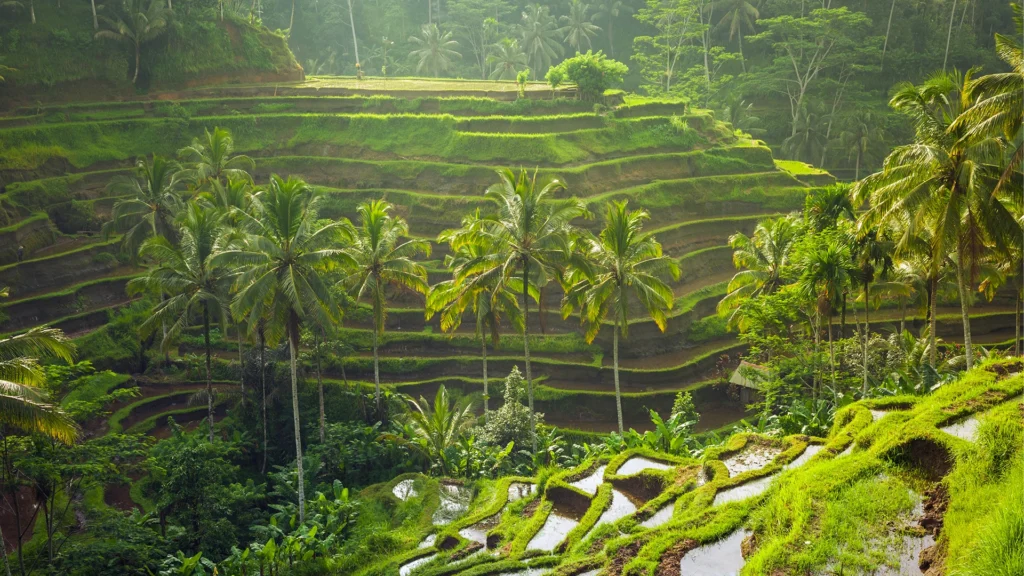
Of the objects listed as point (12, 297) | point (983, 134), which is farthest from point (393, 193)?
point (983, 134)

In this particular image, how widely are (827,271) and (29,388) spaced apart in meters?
19.3

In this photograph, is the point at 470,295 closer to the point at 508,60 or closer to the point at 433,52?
the point at 508,60

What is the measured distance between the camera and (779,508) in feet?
46.4

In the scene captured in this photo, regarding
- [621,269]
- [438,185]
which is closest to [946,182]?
[621,269]

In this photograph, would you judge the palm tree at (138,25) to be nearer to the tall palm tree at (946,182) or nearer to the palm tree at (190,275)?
the palm tree at (190,275)

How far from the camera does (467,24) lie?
76.4 metres

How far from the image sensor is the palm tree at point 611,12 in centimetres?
7814

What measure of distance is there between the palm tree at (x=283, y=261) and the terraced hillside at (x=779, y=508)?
5.86m

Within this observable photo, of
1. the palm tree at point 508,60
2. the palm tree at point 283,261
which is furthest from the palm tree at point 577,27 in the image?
the palm tree at point 283,261

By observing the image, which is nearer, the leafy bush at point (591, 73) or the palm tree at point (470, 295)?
the palm tree at point (470, 295)

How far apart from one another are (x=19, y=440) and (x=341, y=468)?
9332 mm

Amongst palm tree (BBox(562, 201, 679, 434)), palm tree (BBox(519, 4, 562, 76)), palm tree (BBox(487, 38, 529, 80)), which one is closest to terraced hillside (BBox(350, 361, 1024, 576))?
palm tree (BBox(562, 201, 679, 434))

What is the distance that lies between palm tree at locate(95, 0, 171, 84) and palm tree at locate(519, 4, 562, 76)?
101 feet

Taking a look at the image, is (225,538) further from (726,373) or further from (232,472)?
(726,373)
